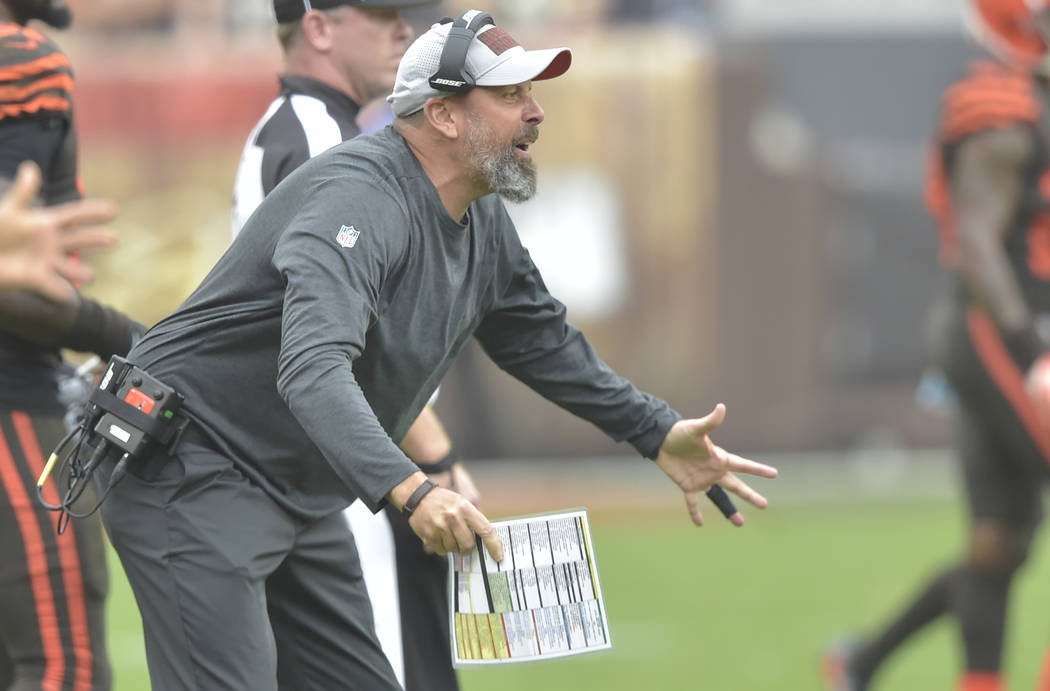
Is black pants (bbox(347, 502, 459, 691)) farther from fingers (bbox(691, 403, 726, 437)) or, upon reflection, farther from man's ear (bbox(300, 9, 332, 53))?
man's ear (bbox(300, 9, 332, 53))

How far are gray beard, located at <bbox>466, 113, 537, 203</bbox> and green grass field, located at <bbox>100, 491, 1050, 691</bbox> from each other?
3051mm

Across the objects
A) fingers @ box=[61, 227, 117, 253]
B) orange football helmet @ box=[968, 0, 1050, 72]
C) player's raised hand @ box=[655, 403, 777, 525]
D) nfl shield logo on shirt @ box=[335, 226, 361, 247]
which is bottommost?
player's raised hand @ box=[655, 403, 777, 525]

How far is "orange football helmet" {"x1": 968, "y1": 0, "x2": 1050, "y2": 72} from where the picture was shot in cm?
530

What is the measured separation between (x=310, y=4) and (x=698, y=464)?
1580 millimetres

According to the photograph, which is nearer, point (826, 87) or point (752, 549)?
point (752, 549)

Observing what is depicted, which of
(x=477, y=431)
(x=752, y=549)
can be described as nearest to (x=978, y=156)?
(x=752, y=549)

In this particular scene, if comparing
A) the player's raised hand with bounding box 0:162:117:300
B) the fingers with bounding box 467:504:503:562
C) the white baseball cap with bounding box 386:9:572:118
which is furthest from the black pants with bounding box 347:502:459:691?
the player's raised hand with bounding box 0:162:117:300

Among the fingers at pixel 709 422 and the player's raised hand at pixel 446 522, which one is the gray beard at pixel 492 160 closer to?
the fingers at pixel 709 422

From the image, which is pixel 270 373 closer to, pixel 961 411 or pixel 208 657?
pixel 208 657

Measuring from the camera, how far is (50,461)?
3.49 metres

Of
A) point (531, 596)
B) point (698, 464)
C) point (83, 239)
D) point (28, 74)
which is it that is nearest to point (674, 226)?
point (698, 464)

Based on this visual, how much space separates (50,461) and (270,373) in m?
0.56

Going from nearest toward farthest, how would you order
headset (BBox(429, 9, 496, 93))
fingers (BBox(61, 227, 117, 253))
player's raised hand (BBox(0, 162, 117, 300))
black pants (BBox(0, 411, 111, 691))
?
1. player's raised hand (BBox(0, 162, 117, 300))
2. fingers (BBox(61, 227, 117, 253))
3. headset (BBox(429, 9, 496, 93))
4. black pants (BBox(0, 411, 111, 691))

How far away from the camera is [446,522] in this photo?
2910mm
